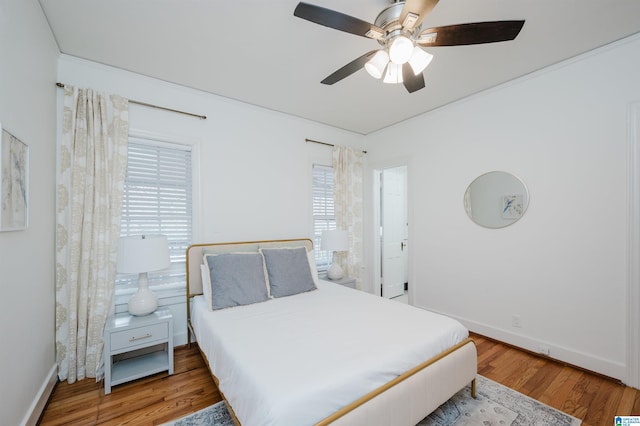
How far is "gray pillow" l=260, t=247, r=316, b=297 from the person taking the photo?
273 centimetres

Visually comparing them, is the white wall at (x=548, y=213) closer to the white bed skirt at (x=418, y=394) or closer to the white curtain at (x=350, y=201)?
the white curtain at (x=350, y=201)

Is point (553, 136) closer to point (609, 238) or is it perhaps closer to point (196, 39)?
point (609, 238)

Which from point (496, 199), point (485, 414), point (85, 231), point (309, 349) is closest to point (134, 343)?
point (85, 231)

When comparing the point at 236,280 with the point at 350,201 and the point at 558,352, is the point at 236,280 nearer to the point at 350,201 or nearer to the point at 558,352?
the point at 350,201

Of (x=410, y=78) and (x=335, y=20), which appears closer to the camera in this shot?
(x=335, y=20)

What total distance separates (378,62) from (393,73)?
0.18m

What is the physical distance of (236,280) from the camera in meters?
2.49

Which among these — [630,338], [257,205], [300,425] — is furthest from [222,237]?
[630,338]

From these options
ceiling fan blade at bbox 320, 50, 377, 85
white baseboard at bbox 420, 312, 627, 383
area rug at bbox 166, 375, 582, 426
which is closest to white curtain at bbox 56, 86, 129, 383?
area rug at bbox 166, 375, 582, 426

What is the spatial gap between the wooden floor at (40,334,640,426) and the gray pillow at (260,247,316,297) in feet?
3.20

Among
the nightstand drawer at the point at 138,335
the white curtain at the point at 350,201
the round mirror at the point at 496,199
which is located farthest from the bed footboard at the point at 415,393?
the white curtain at the point at 350,201

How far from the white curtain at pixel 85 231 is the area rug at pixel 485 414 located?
1168 mm

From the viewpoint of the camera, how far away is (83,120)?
7.73 ft

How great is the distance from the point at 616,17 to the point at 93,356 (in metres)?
4.90
